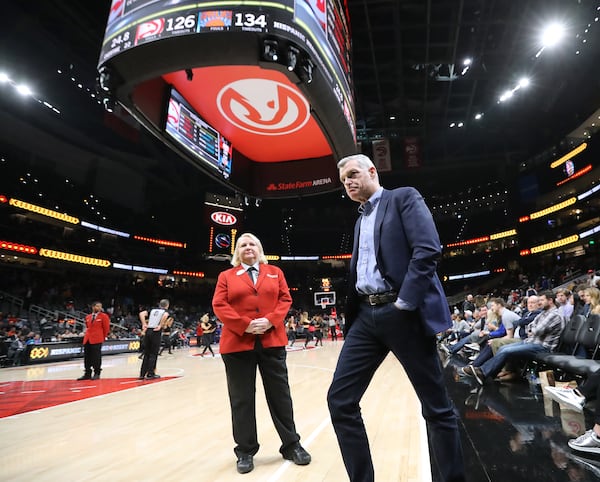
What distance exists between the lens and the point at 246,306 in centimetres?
281

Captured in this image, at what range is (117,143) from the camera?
70.3 ft

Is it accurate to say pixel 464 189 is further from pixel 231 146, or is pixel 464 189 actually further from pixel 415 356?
pixel 415 356

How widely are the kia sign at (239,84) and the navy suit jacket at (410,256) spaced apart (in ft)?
9.59

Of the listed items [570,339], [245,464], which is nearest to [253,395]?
[245,464]

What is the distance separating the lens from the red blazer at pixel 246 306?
267 centimetres

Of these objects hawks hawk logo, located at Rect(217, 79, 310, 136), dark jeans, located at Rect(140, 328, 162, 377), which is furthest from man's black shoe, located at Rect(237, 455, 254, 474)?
dark jeans, located at Rect(140, 328, 162, 377)

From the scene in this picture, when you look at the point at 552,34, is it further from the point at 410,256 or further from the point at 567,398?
the point at 410,256

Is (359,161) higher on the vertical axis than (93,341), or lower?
higher

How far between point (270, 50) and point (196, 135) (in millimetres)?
2109

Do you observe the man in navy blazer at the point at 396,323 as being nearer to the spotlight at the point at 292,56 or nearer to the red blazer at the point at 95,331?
the spotlight at the point at 292,56

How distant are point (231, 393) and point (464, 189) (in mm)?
30381

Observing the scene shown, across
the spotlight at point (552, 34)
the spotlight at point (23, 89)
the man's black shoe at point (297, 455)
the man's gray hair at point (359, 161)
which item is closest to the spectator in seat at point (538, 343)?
the man's black shoe at point (297, 455)

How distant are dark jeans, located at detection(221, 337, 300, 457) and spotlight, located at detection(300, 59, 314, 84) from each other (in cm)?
314

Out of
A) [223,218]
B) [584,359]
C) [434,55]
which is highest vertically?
[434,55]
